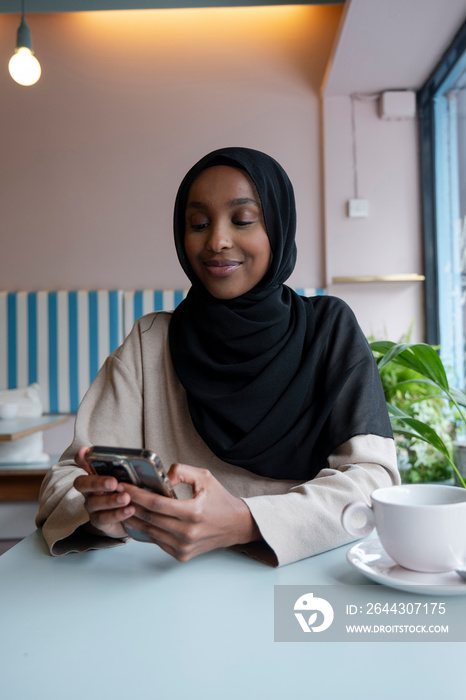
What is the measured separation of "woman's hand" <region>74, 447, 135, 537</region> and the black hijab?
0.95 ft

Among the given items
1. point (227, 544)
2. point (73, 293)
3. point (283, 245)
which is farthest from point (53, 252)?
point (227, 544)

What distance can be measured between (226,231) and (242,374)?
0.24 meters

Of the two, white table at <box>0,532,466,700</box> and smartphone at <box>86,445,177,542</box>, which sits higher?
smartphone at <box>86,445,177,542</box>

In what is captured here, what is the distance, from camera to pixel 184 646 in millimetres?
469

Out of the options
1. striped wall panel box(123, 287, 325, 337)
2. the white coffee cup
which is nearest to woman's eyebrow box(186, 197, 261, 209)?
the white coffee cup

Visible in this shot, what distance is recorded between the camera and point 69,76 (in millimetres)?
3312

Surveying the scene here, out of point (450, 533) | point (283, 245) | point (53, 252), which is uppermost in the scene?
point (53, 252)

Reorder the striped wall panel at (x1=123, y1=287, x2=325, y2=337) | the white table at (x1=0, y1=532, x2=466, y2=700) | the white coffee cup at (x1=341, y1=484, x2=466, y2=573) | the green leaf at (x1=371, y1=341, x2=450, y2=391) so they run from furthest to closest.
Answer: the striped wall panel at (x1=123, y1=287, x2=325, y2=337) < the green leaf at (x1=371, y1=341, x2=450, y2=391) < the white coffee cup at (x1=341, y1=484, x2=466, y2=573) < the white table at (x1=0, y1=532, x2=466, y2=700)

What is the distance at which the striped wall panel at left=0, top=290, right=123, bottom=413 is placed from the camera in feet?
10.5

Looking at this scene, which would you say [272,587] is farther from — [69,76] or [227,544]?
[69,76]

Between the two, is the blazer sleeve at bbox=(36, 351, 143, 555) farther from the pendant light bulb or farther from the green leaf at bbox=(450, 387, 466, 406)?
the pendant light bulb

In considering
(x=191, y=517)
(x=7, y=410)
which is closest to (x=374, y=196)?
(x=7, y=410)

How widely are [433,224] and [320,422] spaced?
2512 millimetres

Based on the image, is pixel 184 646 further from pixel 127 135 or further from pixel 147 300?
pixel 127 135
